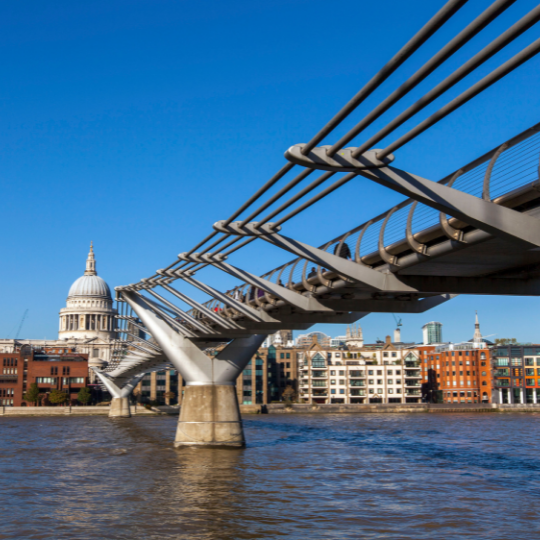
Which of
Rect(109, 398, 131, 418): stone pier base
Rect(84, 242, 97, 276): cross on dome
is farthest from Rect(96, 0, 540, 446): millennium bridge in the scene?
Rect(84, 242, 97, 276): cross on dome

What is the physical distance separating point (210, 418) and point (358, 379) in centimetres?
8546

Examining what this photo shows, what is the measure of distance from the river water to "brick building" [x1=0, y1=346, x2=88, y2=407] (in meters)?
82.8

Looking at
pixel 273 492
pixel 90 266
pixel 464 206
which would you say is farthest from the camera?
pixel 90 266

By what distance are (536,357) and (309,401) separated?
1585 inches

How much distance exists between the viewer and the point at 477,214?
13508 mm

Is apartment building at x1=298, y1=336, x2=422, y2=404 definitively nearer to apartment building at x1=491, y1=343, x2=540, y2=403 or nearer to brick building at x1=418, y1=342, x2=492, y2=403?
brick building at x1=418, y1=342, x2=492, y2=403

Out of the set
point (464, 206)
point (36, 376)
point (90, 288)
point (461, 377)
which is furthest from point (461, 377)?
point (464, 206)

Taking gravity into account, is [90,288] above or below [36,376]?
above

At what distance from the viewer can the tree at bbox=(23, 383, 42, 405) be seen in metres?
117

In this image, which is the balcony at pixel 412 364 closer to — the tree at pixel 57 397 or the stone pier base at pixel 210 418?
the tree at pixel 57 397

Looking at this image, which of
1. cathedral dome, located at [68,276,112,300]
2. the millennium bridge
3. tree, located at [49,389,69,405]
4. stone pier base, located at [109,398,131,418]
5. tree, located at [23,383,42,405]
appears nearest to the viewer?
the millennium bridge

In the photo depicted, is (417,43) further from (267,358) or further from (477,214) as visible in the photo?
(267,358)

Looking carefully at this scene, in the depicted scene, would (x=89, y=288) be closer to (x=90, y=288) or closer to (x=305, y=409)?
(x=90, y=288)

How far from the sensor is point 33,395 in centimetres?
11719
